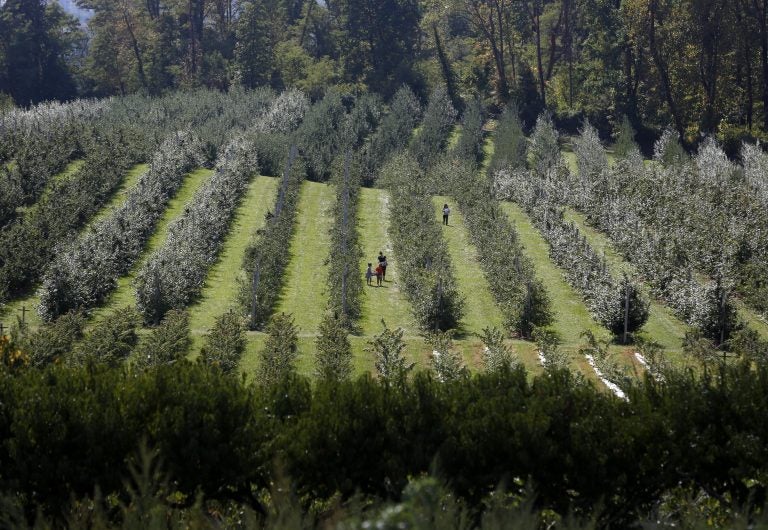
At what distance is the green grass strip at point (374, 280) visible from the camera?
1059 inches

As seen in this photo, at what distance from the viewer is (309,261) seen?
3338 cm

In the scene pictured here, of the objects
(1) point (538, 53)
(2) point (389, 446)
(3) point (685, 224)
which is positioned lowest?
(3) point (685, 224)

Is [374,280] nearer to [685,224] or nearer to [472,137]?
[685,224]

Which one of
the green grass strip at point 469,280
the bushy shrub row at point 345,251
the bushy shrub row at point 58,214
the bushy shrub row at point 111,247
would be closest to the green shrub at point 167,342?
the bushy shrub row at point 111,247

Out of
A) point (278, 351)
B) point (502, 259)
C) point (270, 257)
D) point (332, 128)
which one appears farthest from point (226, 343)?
point (332, 128)

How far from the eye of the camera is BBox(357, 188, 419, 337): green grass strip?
26.9 metres

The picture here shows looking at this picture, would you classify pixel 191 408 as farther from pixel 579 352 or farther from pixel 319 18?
pixel 319 18

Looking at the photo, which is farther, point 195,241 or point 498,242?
point 498,242

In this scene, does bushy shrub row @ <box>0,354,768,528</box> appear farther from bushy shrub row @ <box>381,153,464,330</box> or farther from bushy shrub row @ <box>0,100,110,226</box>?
bushy shrub row @ <box>0,100,110,226</box>

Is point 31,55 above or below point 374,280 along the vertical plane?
above

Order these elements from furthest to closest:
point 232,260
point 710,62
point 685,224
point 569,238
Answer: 1. point 710,62
2. point 569,238
3. point 232,260
4. point 685,224

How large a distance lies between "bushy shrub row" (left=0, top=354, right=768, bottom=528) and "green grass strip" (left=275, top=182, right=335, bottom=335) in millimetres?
13665

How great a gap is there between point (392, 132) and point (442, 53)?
15.6m

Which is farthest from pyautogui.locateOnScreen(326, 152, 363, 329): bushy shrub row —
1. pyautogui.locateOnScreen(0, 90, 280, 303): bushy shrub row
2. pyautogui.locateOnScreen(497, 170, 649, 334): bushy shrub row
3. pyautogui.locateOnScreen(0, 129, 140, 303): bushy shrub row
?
pyautogui.locateOnScreen(0, 129, 140, 303): bushy shrub row
